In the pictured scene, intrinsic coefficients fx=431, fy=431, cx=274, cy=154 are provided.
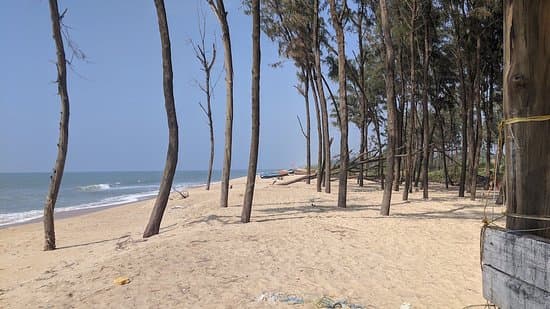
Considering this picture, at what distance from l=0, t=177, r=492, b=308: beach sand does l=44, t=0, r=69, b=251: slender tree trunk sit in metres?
0.59

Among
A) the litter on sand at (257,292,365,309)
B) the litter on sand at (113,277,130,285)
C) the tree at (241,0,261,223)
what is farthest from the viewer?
the tree at (241,0,261,223)

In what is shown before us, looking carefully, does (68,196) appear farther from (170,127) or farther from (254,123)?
(254,123)

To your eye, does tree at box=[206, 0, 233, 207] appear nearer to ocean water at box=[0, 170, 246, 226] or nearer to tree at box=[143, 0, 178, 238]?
tree at box=[143, 0, 178, 238]

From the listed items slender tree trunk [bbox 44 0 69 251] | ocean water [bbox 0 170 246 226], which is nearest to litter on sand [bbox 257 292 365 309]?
slender tree trunk [bbox 44 0 69 251]

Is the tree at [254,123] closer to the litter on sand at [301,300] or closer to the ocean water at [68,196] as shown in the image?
the litter on sand at [301,300]

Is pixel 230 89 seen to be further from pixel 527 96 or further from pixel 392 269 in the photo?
pixel 527 96

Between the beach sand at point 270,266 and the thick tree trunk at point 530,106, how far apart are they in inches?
92.6

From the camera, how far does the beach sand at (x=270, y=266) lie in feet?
15.5

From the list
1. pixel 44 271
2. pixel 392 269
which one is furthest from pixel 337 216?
pixel 44 271

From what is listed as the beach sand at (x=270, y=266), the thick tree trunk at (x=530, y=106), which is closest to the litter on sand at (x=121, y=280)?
the beach sand at (x=270, y=266)

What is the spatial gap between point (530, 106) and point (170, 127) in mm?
7964

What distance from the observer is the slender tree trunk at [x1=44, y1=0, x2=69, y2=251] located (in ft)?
32.4

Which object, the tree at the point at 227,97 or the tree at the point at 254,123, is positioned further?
the tree at the point at 227,97

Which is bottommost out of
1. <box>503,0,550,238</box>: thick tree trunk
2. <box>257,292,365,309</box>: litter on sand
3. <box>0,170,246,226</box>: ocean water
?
<box>0,170,246,226</box>: ocean water
